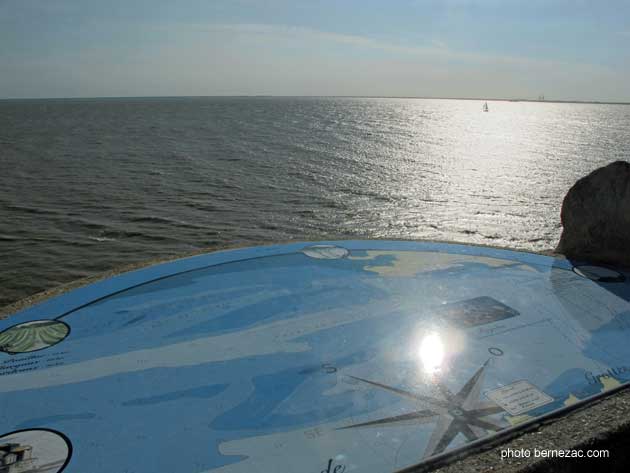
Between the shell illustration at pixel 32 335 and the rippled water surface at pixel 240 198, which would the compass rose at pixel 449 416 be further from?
the rippled water surface at pixel 240 198

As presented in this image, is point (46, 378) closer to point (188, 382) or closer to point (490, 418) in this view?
point (188, 382)

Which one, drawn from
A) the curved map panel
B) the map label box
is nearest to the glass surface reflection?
the curved map panel

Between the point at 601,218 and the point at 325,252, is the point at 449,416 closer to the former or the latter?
the point at 325,252

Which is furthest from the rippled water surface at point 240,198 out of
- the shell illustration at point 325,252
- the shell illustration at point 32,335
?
the shell illustration at point 32,335

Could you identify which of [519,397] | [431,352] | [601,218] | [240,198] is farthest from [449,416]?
[240,198]

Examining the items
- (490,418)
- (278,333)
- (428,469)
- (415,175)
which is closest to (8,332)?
(278,333)

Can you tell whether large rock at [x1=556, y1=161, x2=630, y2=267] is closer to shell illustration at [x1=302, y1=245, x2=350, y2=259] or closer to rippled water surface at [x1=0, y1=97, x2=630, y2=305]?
shell illustration at [x1=302, y1=245, x2=350, y2=259]
